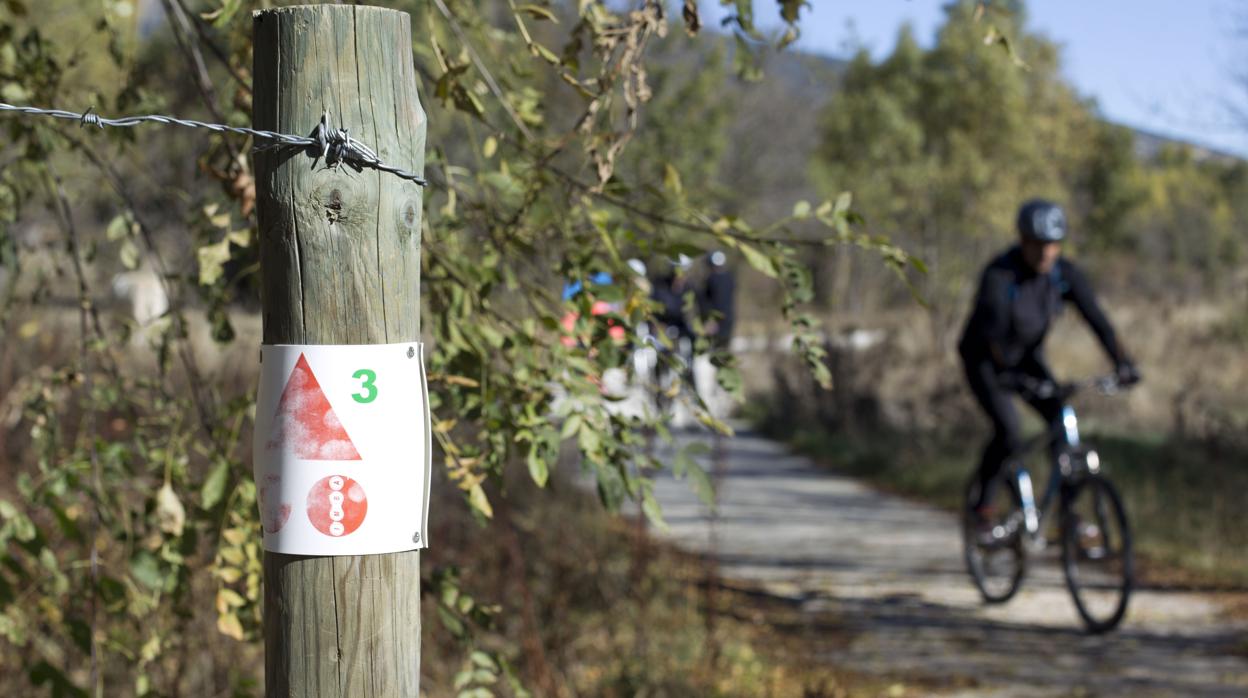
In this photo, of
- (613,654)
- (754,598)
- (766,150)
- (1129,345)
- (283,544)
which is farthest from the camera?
(766,150)

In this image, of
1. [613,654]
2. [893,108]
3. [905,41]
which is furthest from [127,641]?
[905,41]

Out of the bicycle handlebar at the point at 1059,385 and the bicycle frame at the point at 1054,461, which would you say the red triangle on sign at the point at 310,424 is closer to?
the bicycle handlebar at the point at 1059,385

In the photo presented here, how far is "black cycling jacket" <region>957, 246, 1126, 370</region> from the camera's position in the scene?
6.50 m

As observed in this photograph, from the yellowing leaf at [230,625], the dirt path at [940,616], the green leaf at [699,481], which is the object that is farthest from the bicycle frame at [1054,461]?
the yellowing leaf at [230,625]

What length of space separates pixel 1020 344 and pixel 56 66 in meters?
4.68

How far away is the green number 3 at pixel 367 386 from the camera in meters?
1.99

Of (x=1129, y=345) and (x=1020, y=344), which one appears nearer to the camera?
(x=1020, y=344)

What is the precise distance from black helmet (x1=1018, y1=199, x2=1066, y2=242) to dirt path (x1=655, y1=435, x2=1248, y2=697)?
1.87 metres

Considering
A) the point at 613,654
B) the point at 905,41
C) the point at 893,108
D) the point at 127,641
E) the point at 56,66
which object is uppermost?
the point at 905,41

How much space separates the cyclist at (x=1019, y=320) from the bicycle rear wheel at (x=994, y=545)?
0.31 metres

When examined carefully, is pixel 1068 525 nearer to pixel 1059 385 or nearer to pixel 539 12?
pixel 1059 385

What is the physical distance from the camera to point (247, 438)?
15.6 ft

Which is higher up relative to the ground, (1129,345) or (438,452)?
(1129,345)

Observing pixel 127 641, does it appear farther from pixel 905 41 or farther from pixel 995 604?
pixel 905 41
